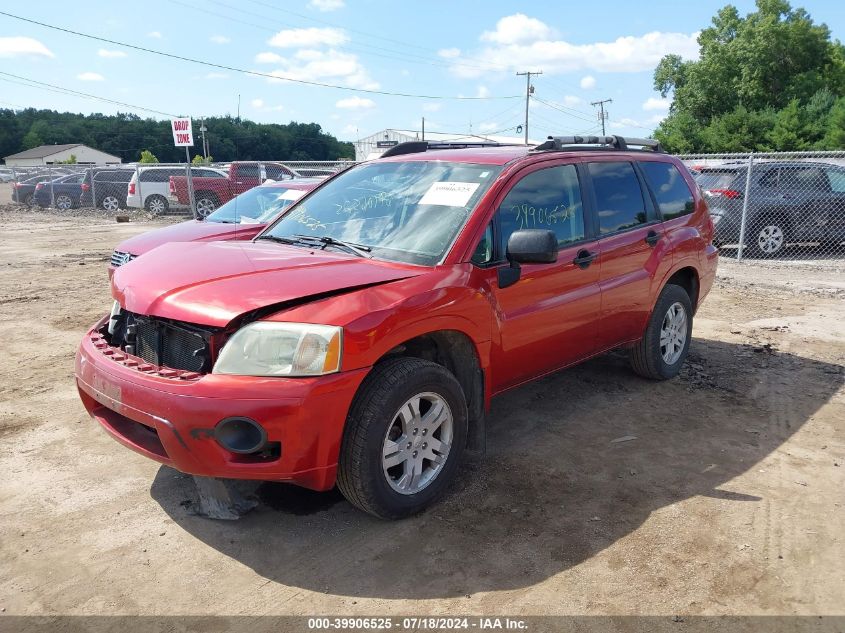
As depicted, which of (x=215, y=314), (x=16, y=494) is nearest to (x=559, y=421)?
(x=215, y=314)

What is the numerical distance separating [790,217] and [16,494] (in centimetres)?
1264

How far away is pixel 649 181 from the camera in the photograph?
5.30 meters

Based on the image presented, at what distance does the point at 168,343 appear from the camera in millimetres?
3293

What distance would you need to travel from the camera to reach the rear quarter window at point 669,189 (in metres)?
5.36

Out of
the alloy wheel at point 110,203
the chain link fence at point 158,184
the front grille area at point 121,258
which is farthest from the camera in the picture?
the alloy wheel at point 110,203

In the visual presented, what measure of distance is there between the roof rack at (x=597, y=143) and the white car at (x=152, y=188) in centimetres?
1833

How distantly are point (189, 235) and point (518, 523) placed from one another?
534 cm

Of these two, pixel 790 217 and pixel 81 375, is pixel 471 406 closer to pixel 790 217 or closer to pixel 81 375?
pixel 81 375

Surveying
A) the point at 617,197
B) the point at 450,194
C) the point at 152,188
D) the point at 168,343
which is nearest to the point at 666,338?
the point at 617,197

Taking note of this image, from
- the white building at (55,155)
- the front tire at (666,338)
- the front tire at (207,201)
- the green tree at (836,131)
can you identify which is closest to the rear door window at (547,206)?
the front tire at (666,338)

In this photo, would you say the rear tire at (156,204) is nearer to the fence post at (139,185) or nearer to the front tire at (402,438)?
the fence post at (139,185)

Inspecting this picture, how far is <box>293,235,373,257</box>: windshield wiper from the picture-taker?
382 cm

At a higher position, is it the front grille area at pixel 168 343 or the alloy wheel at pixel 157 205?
the alloy wheel at pixel 157 205

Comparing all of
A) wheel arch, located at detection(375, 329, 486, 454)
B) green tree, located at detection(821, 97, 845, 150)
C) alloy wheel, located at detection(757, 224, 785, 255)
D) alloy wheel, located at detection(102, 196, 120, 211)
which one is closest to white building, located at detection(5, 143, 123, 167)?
alloy wheel, located at detection(102, 196, 120, 211)
